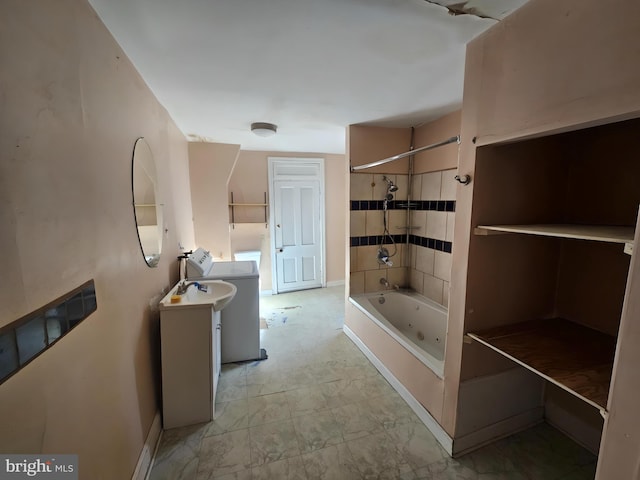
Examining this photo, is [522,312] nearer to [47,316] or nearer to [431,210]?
[431,210]

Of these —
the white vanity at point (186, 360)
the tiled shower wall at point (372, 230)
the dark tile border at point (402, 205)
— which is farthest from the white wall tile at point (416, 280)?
the white vanity at point (186, 360)

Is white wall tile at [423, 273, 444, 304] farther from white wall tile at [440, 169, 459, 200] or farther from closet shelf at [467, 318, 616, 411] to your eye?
closet shelf at [467, 318, 616, 411]

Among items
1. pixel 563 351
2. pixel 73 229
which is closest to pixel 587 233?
pixel 563 351

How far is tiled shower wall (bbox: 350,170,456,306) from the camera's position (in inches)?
101

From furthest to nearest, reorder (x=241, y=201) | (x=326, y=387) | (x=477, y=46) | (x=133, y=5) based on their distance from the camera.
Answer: (x=241, y=201) → (x=326, y=387) → (x=477, y=46) → (x=133, y=5)

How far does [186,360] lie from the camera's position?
1.71 m

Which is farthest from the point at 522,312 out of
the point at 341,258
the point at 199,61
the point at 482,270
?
the point at 341,258

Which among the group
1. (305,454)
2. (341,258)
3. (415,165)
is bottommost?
(305,454)

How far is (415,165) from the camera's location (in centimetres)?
282

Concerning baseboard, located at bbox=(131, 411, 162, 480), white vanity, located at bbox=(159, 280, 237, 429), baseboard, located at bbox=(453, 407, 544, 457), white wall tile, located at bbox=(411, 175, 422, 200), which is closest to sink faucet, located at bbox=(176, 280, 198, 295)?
white vanity, located at bbox=(159, 280, 237, 429)

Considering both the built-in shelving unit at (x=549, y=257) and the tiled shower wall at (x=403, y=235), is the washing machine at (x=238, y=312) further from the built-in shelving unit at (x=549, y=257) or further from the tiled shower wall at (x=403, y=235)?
the built-in shelving unit at (x=549, y=257)

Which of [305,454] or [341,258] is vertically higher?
[341,258]

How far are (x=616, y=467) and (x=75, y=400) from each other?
1.71 metres

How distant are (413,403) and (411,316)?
987 millimetres
